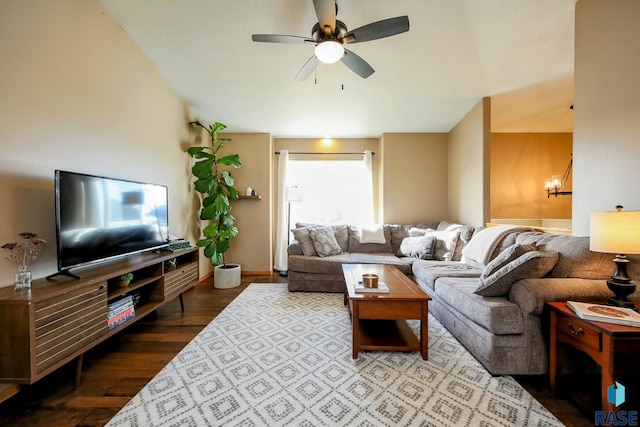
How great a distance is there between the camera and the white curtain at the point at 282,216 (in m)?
4.52

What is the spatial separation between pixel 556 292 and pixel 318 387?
1.63 metres

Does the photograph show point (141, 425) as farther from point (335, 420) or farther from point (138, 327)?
point (138, 327)

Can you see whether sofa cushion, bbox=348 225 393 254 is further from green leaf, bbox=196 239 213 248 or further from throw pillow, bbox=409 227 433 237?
green leaf, bbox=196 239 213 248

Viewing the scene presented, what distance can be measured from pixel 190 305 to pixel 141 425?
1.79m

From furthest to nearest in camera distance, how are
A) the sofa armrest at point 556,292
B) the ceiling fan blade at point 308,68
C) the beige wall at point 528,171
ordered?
the beige wall at point 528,171 → the ceiling fan blade at point 308,68 → the sofa armrest at point 556,292

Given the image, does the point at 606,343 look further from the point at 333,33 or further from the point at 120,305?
the point at 120,305

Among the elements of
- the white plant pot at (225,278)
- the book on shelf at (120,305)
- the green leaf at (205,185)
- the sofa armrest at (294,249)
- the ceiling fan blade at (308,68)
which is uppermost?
the ceiling fan blade at (308,68)

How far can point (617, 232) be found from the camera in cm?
130

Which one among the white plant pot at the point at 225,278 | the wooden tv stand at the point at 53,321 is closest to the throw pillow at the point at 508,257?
the wooden tv stand at the point at 53,321

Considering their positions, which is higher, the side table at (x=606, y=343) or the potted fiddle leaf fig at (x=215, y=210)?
the potted fiddle leaf fig at (x=215, y=210)

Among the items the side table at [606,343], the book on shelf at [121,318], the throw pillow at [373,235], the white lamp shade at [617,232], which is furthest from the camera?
the throw pillow at [373,235]

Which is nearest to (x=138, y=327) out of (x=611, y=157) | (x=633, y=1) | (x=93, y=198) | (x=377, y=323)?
(x=93, y=198)

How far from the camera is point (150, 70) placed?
274 cm

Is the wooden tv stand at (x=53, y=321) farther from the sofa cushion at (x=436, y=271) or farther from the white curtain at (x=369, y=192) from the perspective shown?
the white curtain at (x=369, y=192)
